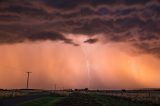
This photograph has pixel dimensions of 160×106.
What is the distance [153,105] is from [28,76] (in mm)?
146520

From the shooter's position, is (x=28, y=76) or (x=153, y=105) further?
(x=28, y=76)

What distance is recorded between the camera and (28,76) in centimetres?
19312

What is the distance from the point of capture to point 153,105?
53.2 meters

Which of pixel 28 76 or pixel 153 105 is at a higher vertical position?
pixel 28 76
